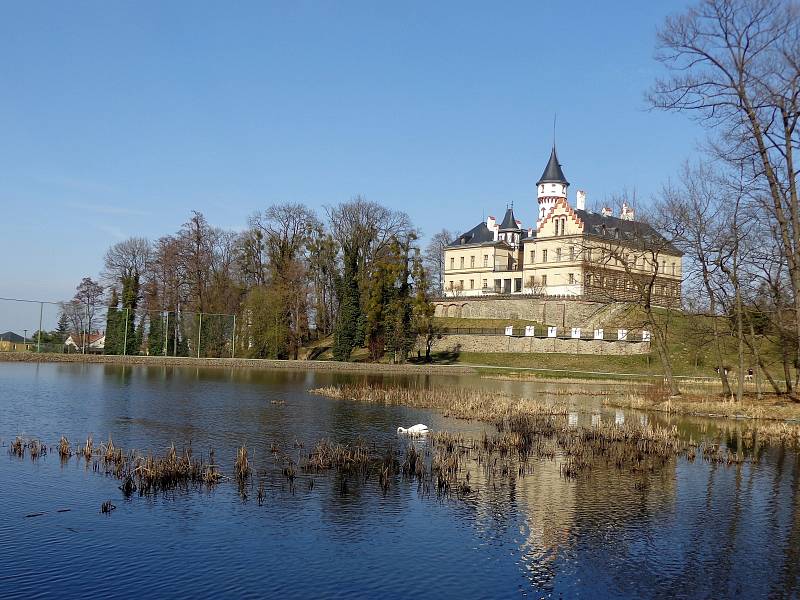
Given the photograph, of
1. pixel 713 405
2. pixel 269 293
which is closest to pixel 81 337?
pixel 269 293

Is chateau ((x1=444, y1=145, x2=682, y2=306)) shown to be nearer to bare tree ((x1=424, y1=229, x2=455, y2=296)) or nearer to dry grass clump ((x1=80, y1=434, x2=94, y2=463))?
bare tree ((x1=424, y1=229, x2=455, y2=296))

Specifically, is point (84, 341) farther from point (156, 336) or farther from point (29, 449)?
point (29, 449)

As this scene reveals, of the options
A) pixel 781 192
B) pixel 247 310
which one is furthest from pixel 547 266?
pixel 781 192

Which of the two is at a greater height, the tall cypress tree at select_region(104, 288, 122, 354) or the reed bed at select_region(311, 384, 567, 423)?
the tall cypress tree at select_region(104, 288, 122, 354)

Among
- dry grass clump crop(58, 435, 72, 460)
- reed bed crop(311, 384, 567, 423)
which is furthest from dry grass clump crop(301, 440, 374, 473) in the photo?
reed bed crop(311, 384, 567, 423)

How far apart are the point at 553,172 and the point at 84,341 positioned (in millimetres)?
50306

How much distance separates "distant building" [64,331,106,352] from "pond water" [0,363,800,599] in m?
40.2

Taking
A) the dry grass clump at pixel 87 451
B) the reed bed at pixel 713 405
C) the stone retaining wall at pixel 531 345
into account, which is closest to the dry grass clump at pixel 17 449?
the dry grass clump at pixel 87 451

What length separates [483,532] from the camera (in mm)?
12547

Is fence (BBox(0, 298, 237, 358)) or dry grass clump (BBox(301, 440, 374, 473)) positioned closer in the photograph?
dry grass clump (BBox(301, 440, 374, 473))

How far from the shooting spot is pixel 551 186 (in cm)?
8200

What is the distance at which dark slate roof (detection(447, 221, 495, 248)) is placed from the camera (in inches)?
3339

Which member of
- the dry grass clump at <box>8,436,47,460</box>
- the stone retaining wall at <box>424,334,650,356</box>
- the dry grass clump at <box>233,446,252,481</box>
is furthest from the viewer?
the stone retaining wall at <box>424,334,650,356</box>

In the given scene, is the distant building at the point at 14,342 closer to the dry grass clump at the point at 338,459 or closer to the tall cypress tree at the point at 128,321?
the tall cypress tree at the point at 128,321
